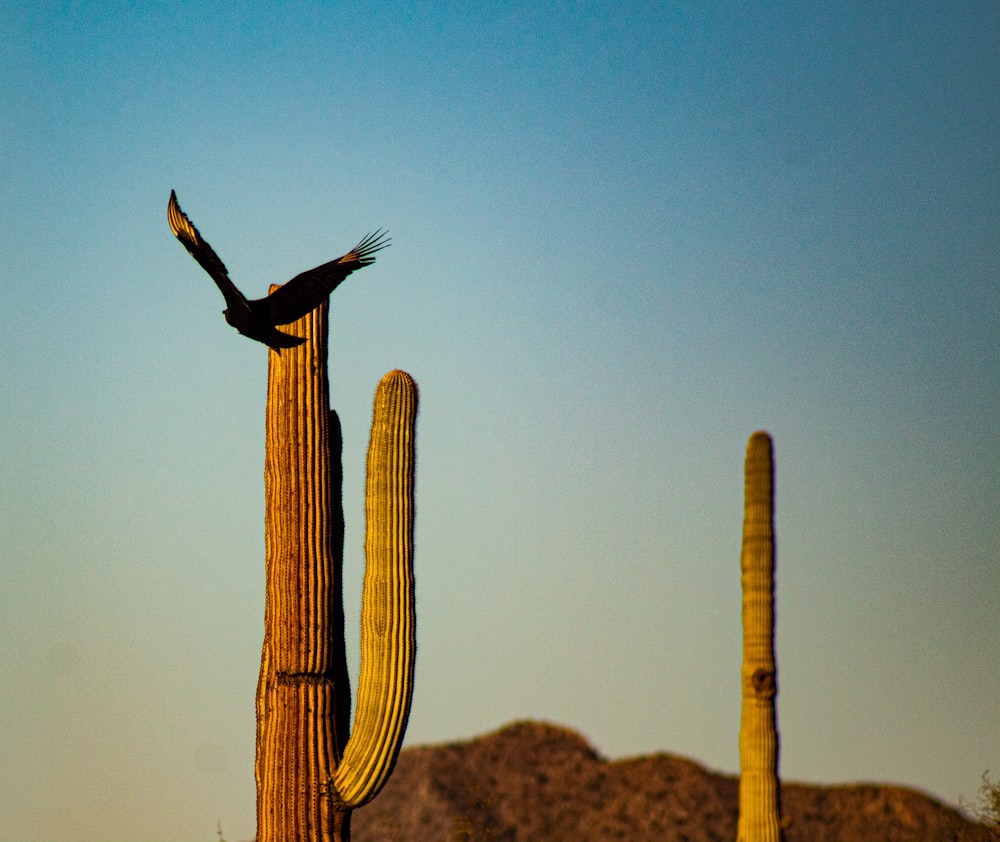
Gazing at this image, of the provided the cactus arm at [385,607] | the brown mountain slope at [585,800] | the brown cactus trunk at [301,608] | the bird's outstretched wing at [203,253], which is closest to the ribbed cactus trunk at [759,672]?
the cactus arm at [385,607]

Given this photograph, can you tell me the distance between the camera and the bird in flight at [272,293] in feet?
21.3

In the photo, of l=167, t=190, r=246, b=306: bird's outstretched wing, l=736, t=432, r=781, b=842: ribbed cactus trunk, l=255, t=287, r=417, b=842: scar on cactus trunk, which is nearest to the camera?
l=167, t=190, r=246, b=306: bird's outstretched wing

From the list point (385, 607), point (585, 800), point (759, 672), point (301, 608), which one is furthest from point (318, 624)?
point (585, 800)

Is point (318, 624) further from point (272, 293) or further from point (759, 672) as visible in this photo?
point (759, 672)

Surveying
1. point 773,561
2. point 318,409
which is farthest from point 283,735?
point 773,561

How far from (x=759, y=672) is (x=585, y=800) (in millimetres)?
12718

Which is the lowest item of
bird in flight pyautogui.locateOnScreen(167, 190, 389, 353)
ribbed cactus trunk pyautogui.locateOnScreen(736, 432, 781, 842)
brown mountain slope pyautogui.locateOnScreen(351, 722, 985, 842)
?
brown mountain slope pyautogui.locateOnScreen(351, 722, 985, 842)

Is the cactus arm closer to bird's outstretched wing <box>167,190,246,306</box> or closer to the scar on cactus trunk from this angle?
the scar on cactus trunk

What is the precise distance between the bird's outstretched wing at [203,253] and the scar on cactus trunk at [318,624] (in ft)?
1.79

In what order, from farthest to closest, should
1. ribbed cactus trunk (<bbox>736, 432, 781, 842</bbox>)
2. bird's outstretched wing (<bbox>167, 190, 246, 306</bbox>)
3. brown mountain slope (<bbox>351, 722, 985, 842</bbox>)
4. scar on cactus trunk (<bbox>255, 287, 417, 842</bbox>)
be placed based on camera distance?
brown mountain slope (<bbox>351, 722, 985, 842</bbox>)
ribbed cactus trunk (<bbox>736, 432, 781, 842</bbox>)
scar on cactus trunk (<bbox>255, 287, 417, 842</bbox>)
bird's outstretched wing (<bbox>167, 190, 246, 306</bbox>)

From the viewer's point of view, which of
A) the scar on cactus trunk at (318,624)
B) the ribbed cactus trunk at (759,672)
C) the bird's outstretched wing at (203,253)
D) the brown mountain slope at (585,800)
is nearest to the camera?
the bird's outstretched wing at (203,253)

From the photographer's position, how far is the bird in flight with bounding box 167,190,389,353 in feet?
→ 21.3

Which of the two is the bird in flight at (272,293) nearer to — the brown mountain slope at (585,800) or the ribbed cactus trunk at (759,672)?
the ribbed cactus trunk at (759,672)

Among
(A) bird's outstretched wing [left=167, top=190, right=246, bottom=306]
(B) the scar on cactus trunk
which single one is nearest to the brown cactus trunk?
(B) the scar on cactus trunk
